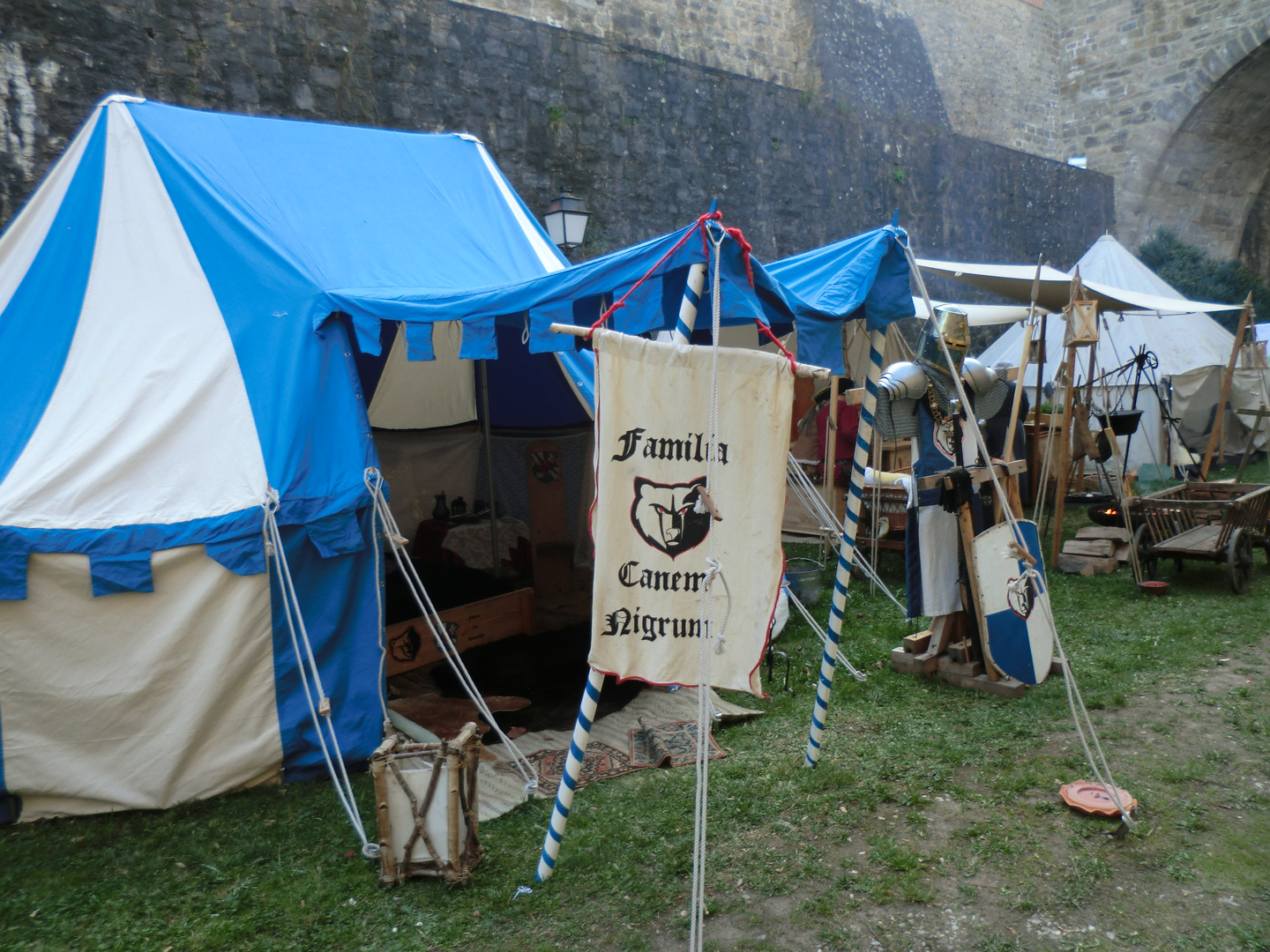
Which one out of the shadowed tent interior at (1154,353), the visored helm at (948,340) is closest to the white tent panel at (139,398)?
the visored helm at (948,340)

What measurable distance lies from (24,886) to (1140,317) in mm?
12737

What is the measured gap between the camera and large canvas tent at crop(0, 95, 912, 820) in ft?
10.1

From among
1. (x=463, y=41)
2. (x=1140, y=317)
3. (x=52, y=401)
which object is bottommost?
(x=52, y=401)

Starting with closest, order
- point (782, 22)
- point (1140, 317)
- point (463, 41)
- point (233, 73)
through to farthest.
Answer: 1. point (233, 73)
2. point (463, 41)
3. point (1140, 317)
4. point (782, 22)

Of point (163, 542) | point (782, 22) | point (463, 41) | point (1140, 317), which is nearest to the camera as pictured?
point (163, 542)

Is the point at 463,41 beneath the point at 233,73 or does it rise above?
above

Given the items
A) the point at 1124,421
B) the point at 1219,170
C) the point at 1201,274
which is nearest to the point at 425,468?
the point at 1124,421

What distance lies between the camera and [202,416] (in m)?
3.46

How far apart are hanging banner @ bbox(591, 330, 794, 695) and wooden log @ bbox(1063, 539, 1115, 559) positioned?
16.5 feet

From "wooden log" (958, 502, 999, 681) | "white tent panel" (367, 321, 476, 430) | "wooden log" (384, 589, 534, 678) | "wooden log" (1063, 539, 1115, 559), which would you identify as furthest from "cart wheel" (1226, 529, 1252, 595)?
"white tent panel" (367, 321, 476, 430)

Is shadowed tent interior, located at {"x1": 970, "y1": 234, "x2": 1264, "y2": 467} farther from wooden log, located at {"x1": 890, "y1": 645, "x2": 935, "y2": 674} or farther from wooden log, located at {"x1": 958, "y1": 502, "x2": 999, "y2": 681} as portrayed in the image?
wooden log, located at {"x1": 958, "y1": 502, "x2": 999, "y2": 681}

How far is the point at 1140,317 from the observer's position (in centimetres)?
1145

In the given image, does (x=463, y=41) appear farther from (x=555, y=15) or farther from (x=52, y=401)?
(x=52, y=401)

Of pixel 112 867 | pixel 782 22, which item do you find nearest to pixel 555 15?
pixel 782 22
